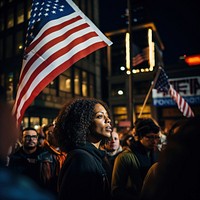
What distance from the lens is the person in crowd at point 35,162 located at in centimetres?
429

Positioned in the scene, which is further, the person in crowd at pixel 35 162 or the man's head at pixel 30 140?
the man's head at pixel 30 140

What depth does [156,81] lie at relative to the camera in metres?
8.55

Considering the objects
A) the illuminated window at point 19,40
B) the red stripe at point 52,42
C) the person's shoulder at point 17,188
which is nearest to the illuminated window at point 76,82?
the illuminated window at point 19,40

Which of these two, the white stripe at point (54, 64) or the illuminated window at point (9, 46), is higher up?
the illuminated window at point (9, 46)

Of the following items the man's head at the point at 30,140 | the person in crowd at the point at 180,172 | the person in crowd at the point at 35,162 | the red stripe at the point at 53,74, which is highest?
the red stripe at the point at 53,74

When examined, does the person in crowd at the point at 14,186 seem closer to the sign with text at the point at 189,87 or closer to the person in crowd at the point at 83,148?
the person in crowd at the point at 83,148

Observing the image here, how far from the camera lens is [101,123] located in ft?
8.49

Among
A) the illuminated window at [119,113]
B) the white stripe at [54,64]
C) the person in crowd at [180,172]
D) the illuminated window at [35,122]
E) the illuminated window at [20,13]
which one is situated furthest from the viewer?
the illuminated window at [119,113]

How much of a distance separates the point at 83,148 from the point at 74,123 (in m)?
0.31

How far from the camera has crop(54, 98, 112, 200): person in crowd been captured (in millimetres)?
1905

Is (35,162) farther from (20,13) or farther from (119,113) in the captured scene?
(119,113)

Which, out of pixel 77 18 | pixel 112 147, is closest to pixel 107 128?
pixel 77 18

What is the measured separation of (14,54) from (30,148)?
2372 centimetres

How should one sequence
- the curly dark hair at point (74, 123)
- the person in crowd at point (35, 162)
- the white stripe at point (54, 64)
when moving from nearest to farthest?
1. the curly dark hair at point (74, 123)
2. the white stripe at point (54, 64)
3. the person in crowd at point (35, 162)
